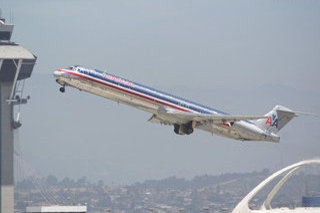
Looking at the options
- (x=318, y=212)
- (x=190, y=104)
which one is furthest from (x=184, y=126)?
Answer: (x=318, y=212)

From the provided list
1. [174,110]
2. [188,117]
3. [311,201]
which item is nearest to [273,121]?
[188,117]

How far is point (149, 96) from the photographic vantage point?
93.4m

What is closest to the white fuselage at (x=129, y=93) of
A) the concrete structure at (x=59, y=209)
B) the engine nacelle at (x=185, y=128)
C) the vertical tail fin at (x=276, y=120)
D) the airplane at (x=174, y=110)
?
the airplane at (x=174, y=110)

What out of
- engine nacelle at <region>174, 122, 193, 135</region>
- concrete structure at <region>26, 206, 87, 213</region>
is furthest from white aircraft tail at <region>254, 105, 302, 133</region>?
concrete structure at <region>26, 206, 87, 213</region>

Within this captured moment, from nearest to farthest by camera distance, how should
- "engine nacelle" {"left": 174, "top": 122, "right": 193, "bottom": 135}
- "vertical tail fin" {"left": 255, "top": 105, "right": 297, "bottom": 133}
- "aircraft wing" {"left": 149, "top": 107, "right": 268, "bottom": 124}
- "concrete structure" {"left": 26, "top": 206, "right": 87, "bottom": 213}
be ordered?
Result: 1. "aircraft wing" {"left": 149, "top": 107, "right": 268, "bottom": 124}
2. "engine nacelle" {"left": 174, "top": 122, "right": 193, "bottom": 135}
3. "vertical tail fin" {"left": 255, "top": 105, "right": 297, "bottom": 133}
4. "concrete structure" {"left": 26, "top": 206, "right": 87, "bottom": 213}

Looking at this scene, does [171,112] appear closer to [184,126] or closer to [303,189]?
[184,126]

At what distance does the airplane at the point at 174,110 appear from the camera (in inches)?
3533

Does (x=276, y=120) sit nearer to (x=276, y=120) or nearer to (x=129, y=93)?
(x=276, y=120)

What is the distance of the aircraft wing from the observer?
314 ft

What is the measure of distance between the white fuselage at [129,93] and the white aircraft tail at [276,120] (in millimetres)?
7202

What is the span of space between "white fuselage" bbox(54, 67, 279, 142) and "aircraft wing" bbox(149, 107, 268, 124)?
0.42 m

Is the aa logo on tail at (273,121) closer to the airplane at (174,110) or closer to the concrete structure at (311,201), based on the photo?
the airplane at (174,110)

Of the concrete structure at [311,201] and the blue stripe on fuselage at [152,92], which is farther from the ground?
the blue stripe on fuselage at [152,92]

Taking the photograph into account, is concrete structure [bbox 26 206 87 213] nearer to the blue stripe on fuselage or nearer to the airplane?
the airplane
